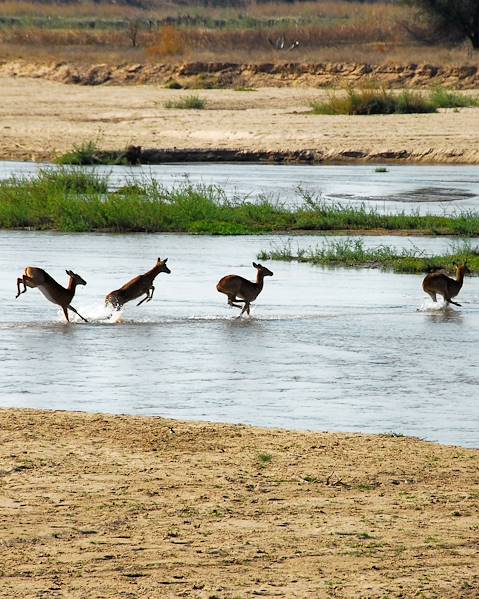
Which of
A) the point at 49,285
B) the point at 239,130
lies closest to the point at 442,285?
the point at 49,285

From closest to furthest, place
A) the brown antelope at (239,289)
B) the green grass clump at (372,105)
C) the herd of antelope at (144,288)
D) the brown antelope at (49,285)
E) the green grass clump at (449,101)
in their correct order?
the brown antelope at (49,285), the herd of antelope at (144,288), the brown antelope at (239,289), the green grass clump at (372,105), the green grass clump at (449,101)

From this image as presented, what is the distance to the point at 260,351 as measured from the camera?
13484 mm

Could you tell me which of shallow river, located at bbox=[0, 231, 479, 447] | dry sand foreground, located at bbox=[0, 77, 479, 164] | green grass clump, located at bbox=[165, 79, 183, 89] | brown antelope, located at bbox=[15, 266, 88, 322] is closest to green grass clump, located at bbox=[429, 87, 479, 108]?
dry sand foreground, located at bbox=[0, 77, 479, 164]

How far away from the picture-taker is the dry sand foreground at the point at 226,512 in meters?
6.88

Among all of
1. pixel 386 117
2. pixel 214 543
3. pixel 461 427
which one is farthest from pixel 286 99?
pixel 214 543

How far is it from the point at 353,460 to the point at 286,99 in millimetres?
39172

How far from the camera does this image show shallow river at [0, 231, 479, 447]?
1105 cm

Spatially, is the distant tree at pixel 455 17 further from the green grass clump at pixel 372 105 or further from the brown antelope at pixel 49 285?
the brown antelope at pixel 49 285

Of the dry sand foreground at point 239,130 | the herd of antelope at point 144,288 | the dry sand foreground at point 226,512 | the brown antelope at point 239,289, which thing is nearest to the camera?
the dry sand foreground at point 226,512

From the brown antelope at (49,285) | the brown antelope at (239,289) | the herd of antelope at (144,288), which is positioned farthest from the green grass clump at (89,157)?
the brown antelope at (49,285)

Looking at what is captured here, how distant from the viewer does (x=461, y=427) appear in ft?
34.5

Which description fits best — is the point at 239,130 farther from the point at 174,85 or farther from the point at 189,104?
the point at 174,85

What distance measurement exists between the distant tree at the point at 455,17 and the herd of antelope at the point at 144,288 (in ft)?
152

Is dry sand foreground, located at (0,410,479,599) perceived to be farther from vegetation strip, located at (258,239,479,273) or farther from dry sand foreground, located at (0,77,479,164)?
dry sand foreground, located at (0,77,479,164)
